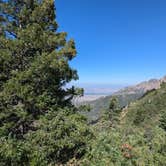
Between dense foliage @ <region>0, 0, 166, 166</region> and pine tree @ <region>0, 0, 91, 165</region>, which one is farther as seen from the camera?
pine tree @ <region>0, 0, 91, 165</region>

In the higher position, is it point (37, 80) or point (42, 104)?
point (37, 80)

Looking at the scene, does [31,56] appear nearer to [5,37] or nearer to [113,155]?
[5,37]

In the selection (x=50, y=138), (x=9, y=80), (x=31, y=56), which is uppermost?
(x=31, y=56)

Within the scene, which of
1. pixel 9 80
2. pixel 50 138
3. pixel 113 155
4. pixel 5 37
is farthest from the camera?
pixel 5 37

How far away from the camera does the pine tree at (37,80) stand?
661 inches

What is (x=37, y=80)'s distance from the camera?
18.8 m

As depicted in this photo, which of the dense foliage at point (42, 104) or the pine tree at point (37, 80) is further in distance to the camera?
the pine tree at point (37, 80)

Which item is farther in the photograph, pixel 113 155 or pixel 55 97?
pixel 55 97

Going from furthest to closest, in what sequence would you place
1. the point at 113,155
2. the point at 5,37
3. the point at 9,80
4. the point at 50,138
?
1. the point at 5,37
2. the point at 9,80
3. the point at 50,138
4. the point at 113,155

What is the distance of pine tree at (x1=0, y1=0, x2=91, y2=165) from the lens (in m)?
16.8

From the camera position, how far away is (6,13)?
68.4 ft

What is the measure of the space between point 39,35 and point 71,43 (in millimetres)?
2122

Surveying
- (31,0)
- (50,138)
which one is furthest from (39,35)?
(50,138)

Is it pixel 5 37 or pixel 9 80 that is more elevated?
pixel 5 37
